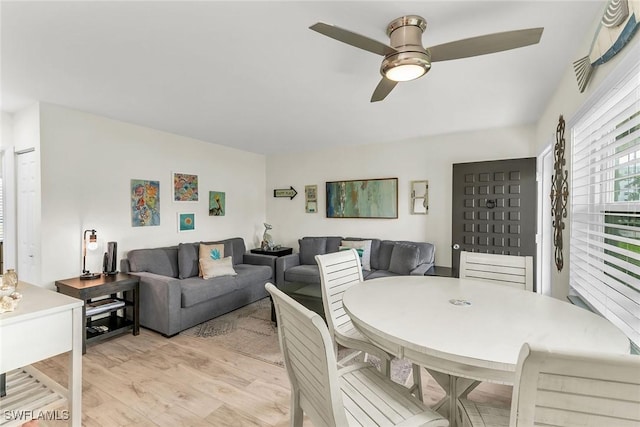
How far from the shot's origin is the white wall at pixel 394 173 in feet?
13.1

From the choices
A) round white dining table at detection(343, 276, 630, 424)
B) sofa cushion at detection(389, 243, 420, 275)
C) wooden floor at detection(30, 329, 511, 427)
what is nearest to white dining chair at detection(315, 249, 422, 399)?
round white dining table at detection(343, 276, 630, 424)

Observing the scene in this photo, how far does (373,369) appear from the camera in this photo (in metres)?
1.46

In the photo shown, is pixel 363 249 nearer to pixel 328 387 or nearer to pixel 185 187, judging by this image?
pixel 185 187

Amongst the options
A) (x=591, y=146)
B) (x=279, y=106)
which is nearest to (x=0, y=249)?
(x=279, y=106)

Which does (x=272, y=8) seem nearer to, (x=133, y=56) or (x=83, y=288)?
(x=133, y=56)

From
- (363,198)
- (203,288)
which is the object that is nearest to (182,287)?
(203,288)

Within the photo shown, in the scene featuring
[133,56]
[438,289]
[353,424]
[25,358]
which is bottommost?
[353,424]

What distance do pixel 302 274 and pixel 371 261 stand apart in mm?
1008

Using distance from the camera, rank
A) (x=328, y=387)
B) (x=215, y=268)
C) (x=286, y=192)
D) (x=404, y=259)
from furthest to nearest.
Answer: (x=286, y=192) → (x=404, y=259) → (x=215, y=268) → (x=328, y=387)

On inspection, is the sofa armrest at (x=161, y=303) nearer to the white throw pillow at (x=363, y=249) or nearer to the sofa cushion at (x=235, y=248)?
the sofa cushion at (x=235, y=248)

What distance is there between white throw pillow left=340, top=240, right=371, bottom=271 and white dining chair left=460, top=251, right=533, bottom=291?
6.39ft

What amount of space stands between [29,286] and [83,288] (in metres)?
1.12

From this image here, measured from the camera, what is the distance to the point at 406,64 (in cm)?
157

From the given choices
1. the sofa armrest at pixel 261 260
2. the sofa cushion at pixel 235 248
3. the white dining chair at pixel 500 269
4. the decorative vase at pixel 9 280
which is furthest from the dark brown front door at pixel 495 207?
the decorative vase at pixel 9 280
